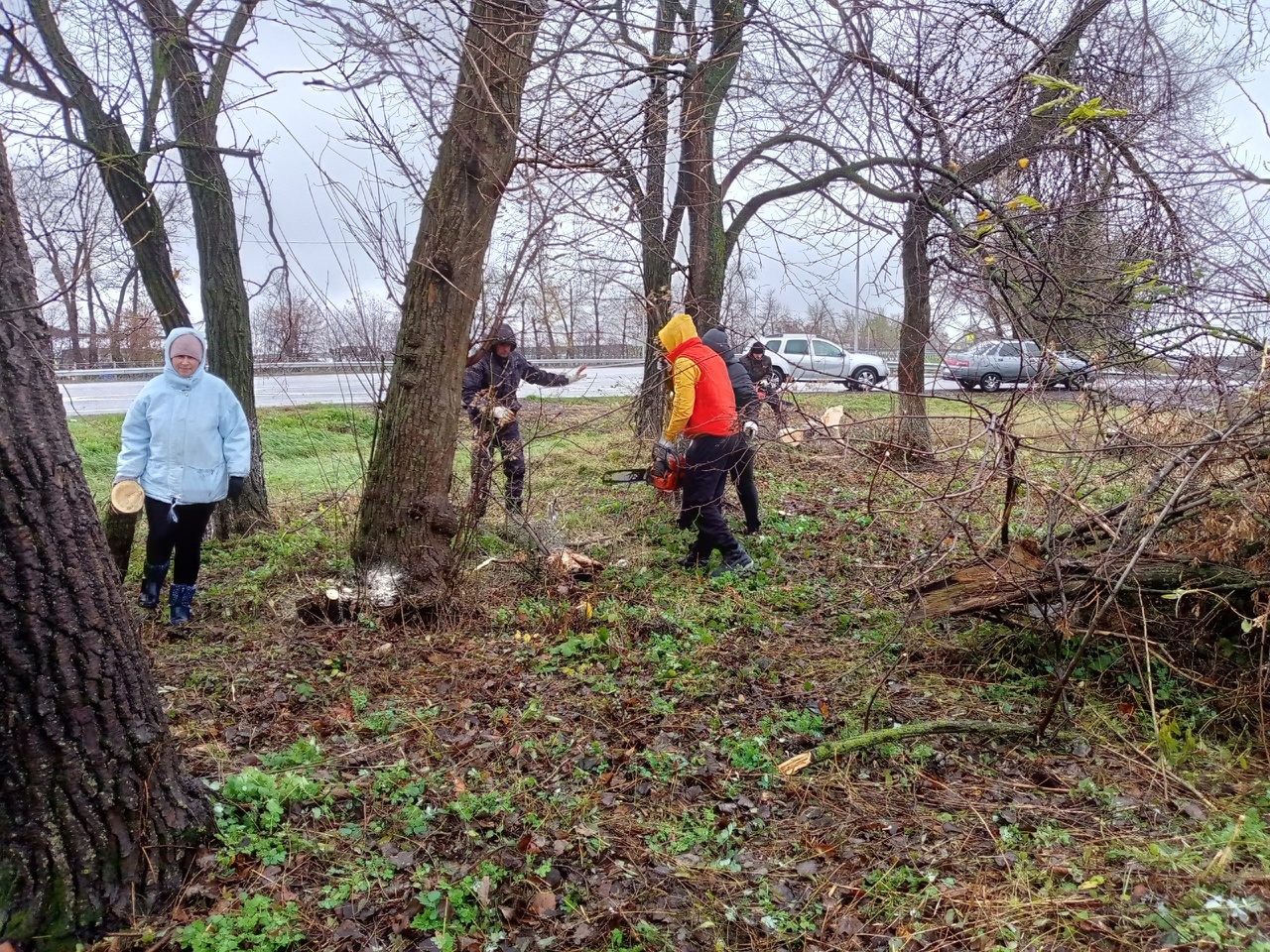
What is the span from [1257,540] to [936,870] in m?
2.22

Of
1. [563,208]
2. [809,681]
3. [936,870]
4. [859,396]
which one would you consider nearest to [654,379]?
[563,208]

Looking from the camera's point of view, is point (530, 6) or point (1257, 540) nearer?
point (1257, 540)

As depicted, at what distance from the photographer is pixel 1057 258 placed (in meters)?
5.17

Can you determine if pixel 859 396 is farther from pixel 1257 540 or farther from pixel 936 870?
pixel 936 870

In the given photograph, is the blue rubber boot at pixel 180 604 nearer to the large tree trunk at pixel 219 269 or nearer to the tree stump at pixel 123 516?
the tree stump at pixel 123 516

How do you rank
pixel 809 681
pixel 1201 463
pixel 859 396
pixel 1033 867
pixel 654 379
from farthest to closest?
pixel 859 396, pixel 654 379, pixel 809 681, pixel 1201 463, pixel 1033 867

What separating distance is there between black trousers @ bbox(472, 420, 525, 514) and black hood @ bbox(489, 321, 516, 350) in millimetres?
572

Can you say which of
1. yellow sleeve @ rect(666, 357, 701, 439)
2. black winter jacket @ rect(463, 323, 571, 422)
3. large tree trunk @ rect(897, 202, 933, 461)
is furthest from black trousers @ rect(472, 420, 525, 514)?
large tree trunk @ rect(897, 202, 933, 461)

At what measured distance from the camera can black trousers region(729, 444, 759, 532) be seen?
222 inches

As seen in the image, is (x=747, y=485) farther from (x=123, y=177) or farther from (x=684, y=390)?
(x=123, y=177)

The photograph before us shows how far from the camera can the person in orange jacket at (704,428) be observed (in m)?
5.23

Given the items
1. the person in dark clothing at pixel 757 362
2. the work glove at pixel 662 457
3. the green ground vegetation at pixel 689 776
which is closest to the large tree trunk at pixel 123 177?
the green ground vegetation at pixel 689 776

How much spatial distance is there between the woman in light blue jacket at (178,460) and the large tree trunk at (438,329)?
90 centimetres

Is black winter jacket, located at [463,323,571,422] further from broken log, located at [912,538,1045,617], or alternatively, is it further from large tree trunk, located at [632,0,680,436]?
broken log, located at [912,538,1045,617]
